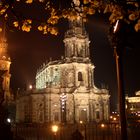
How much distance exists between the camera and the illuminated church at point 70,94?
6038 cm

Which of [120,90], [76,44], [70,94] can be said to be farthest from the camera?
[76,44]

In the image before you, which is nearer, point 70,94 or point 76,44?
point 70,94

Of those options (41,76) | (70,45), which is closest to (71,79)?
(70,45)

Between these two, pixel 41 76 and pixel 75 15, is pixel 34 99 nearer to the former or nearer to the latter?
pixel 41 76

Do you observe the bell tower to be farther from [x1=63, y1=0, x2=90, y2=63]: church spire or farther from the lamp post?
the lamp post

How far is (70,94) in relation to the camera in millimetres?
62312

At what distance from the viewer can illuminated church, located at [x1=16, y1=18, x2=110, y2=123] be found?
60375mm

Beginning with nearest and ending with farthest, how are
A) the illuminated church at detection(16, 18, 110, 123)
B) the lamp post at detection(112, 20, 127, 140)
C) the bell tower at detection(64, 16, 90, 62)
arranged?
1. the lamp post at detection(112, 20, 127, 140)
2. the illuminated church at detection(16, 18, 110, 123)
3. the bell tower at detection(64, 16, 90, 62)

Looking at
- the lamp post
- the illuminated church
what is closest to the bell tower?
the illuminated church

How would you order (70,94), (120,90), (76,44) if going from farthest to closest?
1. (76,44)
2. (70,94)
3. (120,90)

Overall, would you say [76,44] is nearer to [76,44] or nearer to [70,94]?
[76,44]

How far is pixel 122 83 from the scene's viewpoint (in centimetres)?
610

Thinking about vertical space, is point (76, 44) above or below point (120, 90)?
above

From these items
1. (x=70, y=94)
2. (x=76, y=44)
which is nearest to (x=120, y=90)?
(x=70, y=94)
